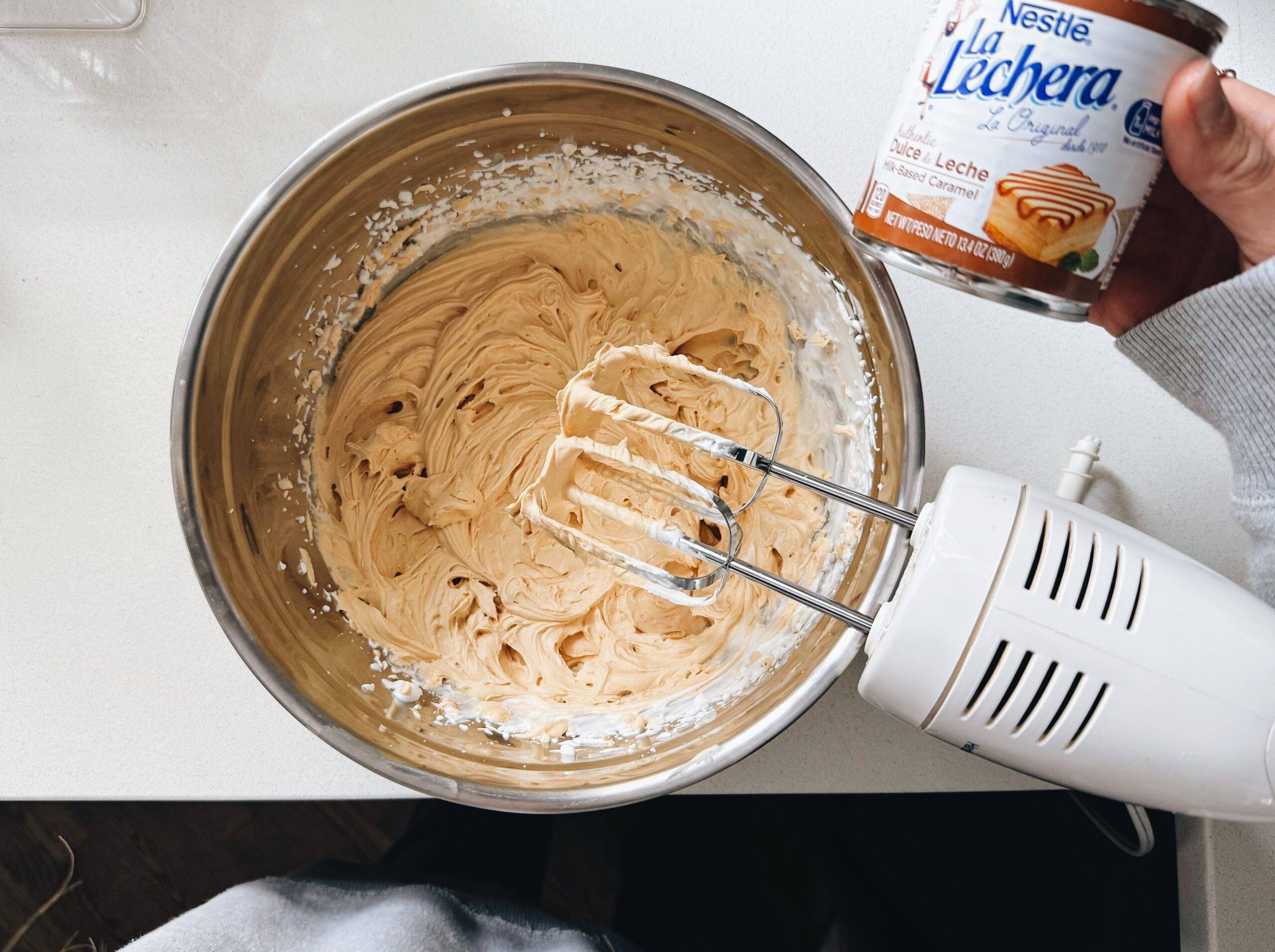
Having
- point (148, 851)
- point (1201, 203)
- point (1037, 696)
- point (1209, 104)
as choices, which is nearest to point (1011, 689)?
point (1037, 696)

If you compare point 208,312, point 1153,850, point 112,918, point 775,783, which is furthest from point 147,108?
point 1153,850

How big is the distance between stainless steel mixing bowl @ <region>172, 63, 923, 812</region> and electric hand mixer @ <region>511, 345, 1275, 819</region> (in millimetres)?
115

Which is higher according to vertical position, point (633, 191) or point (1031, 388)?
point (633, 191)

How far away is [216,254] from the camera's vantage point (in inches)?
36.7

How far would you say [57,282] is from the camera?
927mm

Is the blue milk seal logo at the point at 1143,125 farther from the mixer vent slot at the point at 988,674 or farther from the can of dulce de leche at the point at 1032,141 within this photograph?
the mixer vent slot at the point at 988,674

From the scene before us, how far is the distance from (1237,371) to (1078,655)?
369mm

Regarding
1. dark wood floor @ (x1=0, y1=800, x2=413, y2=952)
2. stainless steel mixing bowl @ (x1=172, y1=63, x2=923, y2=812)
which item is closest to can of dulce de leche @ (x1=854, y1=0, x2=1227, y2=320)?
stainless steel mixing bowl @ (x1=172, y1=63, x2=923, y2=812)

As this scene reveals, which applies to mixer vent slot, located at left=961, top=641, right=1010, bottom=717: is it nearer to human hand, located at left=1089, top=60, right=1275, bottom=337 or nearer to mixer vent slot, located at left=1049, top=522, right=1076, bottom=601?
mixer vent slot, located at left=1049, top=522, right=1076, bottom=601

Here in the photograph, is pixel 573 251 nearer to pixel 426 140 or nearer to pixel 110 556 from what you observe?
pixel 426 140

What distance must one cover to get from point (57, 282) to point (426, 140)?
1.61ft

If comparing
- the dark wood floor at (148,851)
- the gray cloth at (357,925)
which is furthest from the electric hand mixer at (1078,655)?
the dark wood floor at (148,851)

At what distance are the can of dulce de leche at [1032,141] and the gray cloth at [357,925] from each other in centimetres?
98

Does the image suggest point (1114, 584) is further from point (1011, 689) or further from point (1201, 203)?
point (1201, 203)
